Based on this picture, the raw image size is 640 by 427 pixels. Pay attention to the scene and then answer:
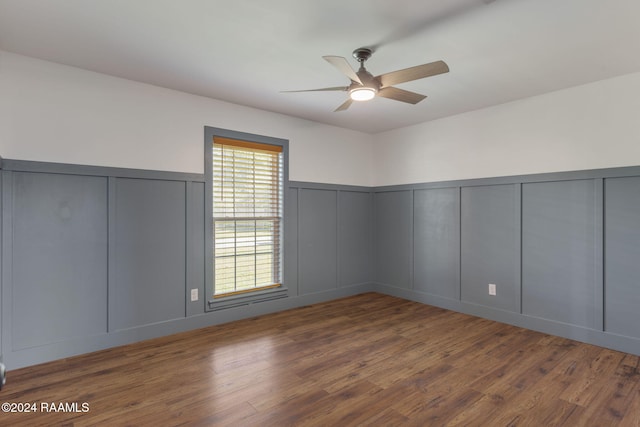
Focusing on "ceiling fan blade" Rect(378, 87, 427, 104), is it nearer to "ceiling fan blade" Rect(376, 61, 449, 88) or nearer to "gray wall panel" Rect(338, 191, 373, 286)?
"ceiling fan blade" Rect(376, 61, 449, 88)

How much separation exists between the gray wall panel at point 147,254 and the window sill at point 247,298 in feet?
1.19

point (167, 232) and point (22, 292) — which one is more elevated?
point (167, 232)

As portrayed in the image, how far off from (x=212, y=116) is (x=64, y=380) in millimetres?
2812

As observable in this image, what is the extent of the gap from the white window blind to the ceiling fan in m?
1.76

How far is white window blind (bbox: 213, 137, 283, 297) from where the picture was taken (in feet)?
12.9

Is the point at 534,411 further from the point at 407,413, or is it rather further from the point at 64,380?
the point at 64,380

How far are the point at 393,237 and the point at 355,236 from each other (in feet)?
1.94

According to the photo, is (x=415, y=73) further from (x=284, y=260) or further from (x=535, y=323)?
(x=535, y=323)

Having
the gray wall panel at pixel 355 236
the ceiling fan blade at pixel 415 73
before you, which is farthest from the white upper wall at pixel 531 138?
the ceiling fan blade at pixel 415 73

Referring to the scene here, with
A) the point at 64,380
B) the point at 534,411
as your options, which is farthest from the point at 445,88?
the point at 64,380

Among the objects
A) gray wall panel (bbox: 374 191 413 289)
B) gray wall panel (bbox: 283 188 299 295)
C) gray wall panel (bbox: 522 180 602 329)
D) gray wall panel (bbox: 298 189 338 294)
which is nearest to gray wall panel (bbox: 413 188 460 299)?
gray wall panel (bbox: 374 191 413 289)

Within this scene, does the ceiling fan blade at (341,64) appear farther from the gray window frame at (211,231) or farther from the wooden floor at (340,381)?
the wooden floor at (340,381)

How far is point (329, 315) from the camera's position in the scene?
166 inches

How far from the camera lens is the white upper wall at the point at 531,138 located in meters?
3.17
